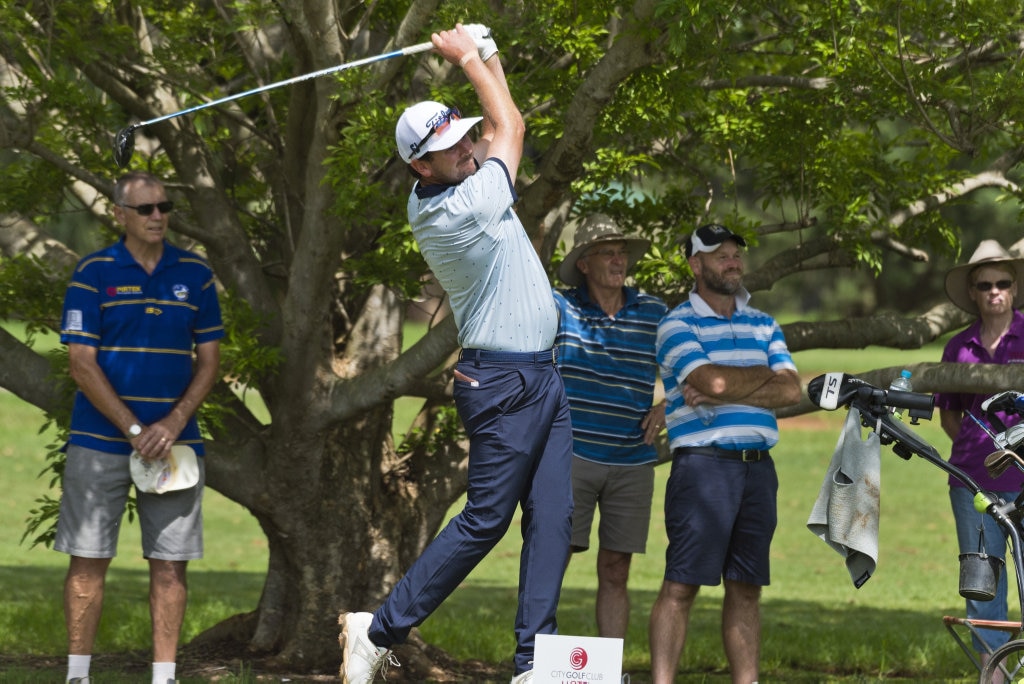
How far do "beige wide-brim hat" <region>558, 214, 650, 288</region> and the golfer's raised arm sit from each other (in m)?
1.96

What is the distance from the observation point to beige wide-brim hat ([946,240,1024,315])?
6.97m

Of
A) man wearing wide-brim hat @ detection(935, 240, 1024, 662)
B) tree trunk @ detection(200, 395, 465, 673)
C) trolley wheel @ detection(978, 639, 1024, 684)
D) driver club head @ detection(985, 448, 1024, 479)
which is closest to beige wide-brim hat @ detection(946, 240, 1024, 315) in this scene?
man wearing wide-brim hat @ detection(935, 240, 1024, 662)

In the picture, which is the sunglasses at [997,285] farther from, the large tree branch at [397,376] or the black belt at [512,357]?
the black belt at [512,357]

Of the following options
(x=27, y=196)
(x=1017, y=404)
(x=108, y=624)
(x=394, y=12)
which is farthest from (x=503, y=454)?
(x=108, y=624)

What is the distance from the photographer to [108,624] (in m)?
9.87

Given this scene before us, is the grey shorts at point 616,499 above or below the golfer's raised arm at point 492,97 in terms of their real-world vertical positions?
below

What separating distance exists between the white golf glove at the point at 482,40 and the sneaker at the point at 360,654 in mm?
2146

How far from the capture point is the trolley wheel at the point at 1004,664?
16.4ft

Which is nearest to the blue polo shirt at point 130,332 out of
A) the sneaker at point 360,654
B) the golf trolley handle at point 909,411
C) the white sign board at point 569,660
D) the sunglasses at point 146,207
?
the sunglasses at point 146,207

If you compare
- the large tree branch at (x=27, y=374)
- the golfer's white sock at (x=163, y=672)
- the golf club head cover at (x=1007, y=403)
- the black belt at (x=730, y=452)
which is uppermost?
the large tree branch at (x=27, y=374)

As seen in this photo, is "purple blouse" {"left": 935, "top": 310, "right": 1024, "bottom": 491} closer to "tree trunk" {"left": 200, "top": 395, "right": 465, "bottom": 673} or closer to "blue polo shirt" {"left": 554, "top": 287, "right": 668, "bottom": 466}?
"blue polo shirt" {"left": 554, "top": 287, "right": 668, "bottom": 466}

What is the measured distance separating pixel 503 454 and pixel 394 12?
365 cm

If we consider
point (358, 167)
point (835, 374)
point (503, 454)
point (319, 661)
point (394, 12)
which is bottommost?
point (319, 661)

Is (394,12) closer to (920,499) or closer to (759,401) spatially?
(759,401)
